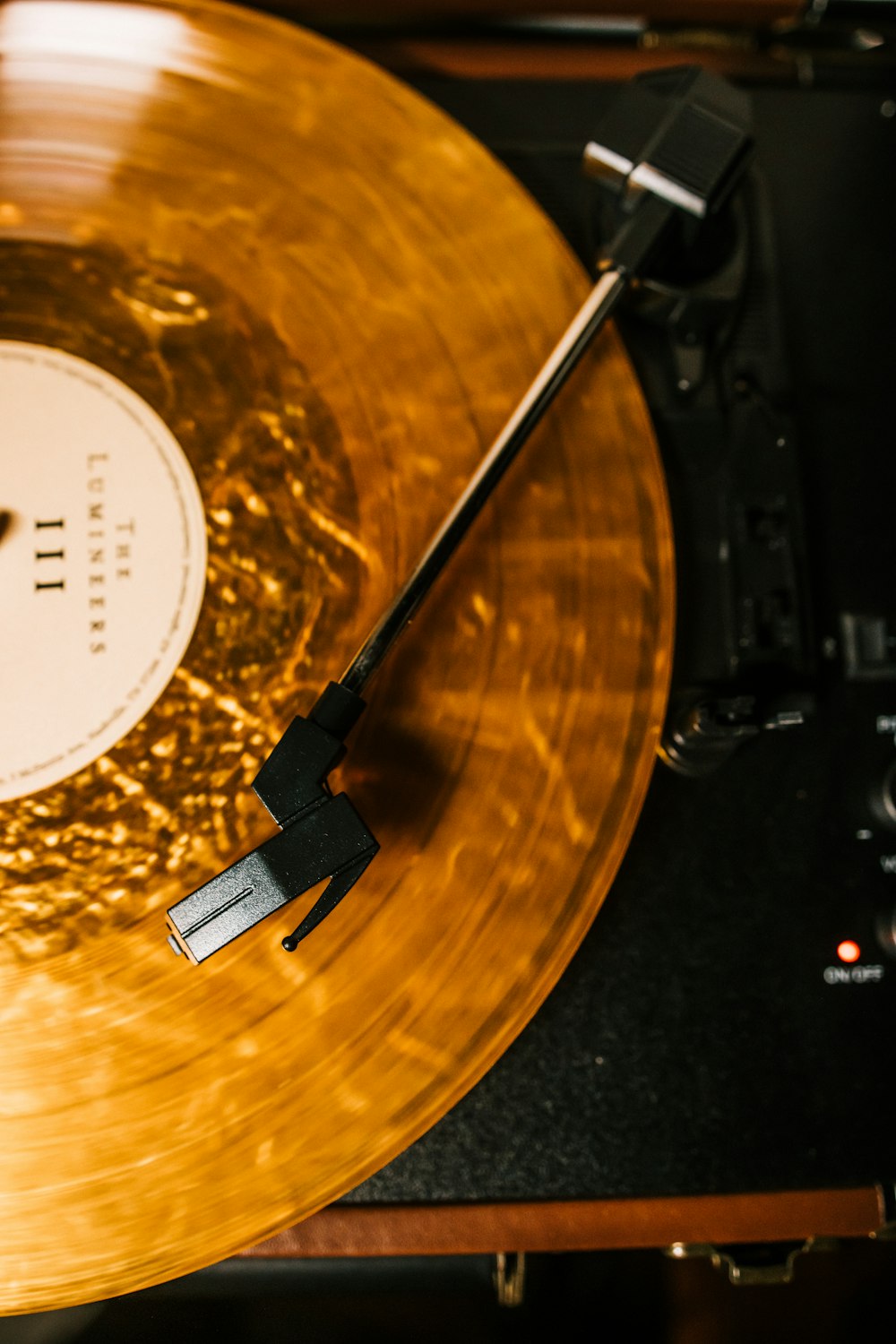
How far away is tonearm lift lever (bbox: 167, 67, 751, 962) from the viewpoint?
0.40 meters

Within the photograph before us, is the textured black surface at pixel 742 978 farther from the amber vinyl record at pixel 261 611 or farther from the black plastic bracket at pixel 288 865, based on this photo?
the black plastic bracket at pixel 288 865

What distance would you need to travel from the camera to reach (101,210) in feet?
1.63

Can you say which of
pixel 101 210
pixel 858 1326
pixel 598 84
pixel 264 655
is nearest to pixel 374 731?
pixel 264 655

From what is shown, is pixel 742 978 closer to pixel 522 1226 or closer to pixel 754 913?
pixel 754 913

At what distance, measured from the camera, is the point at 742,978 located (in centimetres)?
51

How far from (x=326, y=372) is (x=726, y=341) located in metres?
0.24

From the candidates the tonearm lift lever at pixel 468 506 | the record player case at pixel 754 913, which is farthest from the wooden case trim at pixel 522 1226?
the tonearm lift lever at pixel 468 506

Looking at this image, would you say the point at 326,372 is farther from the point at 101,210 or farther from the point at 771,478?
the point at 771,478

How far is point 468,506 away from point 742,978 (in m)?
0.30

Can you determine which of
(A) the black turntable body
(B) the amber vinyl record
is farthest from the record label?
(A) the black turntable body

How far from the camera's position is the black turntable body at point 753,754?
490 mm

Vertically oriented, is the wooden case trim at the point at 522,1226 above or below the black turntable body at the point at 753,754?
below

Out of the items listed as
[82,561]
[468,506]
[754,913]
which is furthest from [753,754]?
[82,561]

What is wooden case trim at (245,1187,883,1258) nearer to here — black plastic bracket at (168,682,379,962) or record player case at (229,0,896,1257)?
record player case at (229,0,896,1257)
